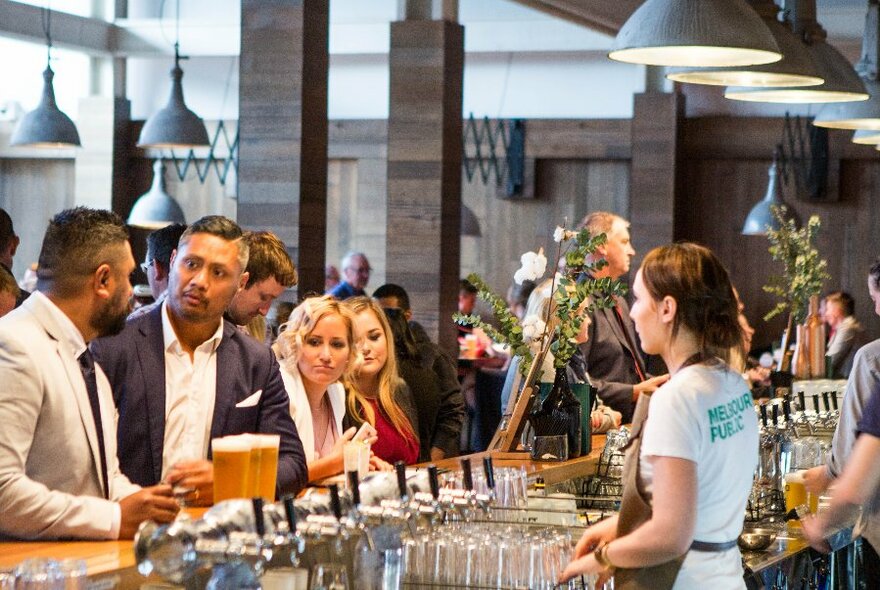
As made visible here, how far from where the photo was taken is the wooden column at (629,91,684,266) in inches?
508

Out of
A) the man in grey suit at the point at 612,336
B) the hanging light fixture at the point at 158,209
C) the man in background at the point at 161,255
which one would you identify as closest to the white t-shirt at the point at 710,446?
the man in background at the point at 161,255

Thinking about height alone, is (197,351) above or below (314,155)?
below

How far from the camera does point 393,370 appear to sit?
16.0ft

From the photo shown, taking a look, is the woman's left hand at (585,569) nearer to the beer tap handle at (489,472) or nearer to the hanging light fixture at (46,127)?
the beer tap handle at (489,472)

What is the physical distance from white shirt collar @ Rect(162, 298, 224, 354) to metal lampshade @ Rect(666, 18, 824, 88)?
1.86 m

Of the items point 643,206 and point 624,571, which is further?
point 643,206

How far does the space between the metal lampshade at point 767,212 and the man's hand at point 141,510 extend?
963 cm

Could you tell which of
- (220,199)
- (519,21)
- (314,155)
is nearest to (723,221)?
(519,21)

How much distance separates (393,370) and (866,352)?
1.56 meters

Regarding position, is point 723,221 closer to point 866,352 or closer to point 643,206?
point 643,206

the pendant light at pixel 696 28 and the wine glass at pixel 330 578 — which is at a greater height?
the pendant light at pixel 696 28

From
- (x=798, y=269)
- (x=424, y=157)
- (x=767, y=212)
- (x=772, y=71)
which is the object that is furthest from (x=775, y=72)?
(x=767, y=212)

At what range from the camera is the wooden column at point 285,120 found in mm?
6906

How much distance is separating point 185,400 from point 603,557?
45.0 inches
